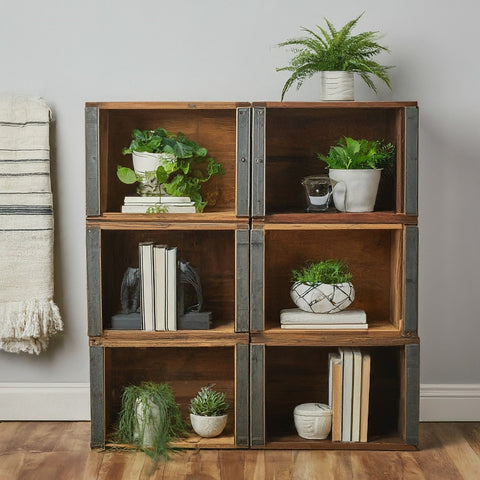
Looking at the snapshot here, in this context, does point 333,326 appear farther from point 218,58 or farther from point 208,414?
point 218,58

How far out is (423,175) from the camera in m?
3.18

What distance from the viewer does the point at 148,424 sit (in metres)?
2.87

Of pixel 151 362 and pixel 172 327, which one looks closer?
pixel 172 327

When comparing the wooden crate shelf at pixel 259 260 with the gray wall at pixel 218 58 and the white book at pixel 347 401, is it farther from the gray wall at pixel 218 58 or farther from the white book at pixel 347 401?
the gray wall at pixel 218 58

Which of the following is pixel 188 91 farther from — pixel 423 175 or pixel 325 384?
pixel 325 384

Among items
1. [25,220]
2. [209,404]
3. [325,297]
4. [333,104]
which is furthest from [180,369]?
[333,104]

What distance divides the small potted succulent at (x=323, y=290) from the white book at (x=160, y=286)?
1.51 feet

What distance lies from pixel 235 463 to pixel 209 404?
0.26 metres

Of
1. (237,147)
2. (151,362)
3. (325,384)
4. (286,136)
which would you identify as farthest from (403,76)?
(151,362)

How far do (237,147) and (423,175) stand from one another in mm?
802

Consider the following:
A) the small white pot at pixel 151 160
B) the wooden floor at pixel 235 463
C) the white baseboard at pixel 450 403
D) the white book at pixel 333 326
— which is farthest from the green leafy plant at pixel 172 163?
the white baseboard at pixel 450 403

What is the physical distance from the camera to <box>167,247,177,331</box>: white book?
289 cm

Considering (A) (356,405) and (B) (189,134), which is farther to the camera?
(B) (189,134)

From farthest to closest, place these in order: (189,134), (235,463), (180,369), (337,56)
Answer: (180,369) < (189,134) < (337,56) < (235,463)
